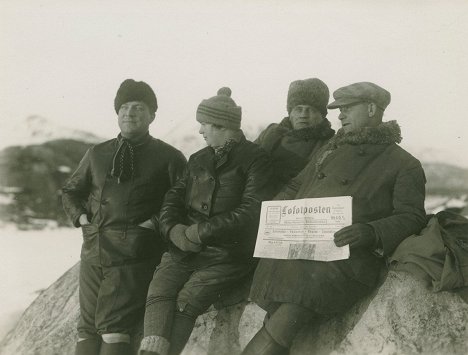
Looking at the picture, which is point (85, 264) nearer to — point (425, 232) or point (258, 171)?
point (258, 171)

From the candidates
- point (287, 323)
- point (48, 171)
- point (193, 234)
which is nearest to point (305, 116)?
point (193, 234)

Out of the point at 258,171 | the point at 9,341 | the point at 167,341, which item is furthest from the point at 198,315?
the point at 9,341

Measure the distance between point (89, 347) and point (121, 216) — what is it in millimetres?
818

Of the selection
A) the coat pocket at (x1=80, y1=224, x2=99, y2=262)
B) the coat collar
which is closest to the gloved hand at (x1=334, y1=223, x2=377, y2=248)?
the coat collar

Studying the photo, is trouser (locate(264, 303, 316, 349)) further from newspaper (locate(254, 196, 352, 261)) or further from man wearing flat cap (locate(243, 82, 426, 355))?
newspaper (locate(254, 196, 352, 261))

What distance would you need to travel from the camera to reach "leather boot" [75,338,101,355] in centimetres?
339

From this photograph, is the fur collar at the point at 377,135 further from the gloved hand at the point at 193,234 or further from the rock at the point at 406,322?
the gloved hand at the point at 193,234

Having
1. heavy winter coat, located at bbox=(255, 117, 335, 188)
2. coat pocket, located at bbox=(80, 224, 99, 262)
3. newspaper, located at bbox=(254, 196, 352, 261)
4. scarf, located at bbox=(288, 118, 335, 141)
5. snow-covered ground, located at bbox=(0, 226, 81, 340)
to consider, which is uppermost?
scarf, located at bbox=(288, 118, 335, 141)

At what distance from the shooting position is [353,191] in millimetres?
2955

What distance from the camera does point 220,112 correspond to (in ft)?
11.3

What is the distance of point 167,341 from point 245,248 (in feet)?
2.22

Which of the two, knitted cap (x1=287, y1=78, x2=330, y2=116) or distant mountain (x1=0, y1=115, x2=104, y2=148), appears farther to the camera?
distant mountain (x1=0, y1=115, x2=104, y2=148)

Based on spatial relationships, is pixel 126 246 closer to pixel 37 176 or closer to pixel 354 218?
pixel 354 218

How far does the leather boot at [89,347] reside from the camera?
133 inches
